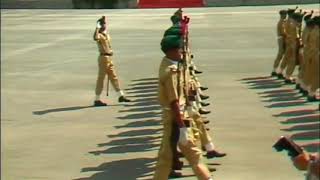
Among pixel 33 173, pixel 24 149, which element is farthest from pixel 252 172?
pixel 24 149

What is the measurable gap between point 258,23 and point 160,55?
13313 mm

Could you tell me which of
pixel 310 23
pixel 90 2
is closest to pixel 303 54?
pixel 310 23

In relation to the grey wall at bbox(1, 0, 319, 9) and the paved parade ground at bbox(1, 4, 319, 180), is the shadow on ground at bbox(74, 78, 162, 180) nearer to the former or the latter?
the paved parade ground at bbox(1, 4, 319, 180)

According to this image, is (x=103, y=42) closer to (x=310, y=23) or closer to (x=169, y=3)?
(x=310, y=23)

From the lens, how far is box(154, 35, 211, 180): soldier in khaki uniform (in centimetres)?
738

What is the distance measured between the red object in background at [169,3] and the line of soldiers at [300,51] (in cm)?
1485

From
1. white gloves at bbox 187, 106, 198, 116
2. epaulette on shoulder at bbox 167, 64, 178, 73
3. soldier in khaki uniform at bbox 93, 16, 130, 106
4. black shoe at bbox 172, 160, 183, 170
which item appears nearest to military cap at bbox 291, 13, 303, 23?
soldier in khaki uniform at bbox 93, 16, 130, 106

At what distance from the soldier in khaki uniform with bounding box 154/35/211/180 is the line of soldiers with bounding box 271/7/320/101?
663 cm

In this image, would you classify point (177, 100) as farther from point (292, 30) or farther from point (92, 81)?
point (92, 81)

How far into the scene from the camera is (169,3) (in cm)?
3409

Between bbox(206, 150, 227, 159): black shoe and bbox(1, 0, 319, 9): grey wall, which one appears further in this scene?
bbox(1, 0, 319, 9): grey wall

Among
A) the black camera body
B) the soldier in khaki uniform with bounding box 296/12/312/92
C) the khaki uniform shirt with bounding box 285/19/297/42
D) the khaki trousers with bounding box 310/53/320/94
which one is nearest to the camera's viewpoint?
the black camera body

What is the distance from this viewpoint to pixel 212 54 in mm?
24000

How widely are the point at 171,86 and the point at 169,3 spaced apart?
2698 cm
